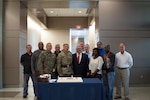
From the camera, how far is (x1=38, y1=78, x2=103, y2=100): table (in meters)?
4.97

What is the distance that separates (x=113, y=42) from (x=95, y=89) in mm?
4931

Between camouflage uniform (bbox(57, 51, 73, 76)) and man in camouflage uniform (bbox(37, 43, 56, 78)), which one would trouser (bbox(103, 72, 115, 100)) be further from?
man in camouflage uniform (bbox(37, 43, 56, 78))

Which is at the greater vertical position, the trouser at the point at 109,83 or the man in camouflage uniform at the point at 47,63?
the man in camouflage uniform at the point at 47,63

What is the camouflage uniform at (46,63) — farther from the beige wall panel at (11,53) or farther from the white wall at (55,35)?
the white wall at (55,35)

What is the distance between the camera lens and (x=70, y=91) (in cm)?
500

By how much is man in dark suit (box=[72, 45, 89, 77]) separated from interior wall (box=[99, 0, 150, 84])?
3.46 meters

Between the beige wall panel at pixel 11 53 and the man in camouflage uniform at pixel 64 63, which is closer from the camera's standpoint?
the man in camouflage uniform at pixel 64 63

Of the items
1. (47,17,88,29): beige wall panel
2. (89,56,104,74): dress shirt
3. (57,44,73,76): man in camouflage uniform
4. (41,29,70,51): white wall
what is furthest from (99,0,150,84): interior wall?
(41,29,70,51): white wall

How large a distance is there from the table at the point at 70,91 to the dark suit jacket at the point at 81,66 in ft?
4.21

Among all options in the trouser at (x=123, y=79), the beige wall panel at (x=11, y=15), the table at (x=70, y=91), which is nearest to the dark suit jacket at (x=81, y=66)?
the table at (x=70, y=91)

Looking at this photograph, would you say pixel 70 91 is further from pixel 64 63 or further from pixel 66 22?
pixel 66 22

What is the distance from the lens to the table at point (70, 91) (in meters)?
4.97

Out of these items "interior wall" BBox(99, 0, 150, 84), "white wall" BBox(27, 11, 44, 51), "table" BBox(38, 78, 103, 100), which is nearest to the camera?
"table" BBox(38, 78, 103, 100)

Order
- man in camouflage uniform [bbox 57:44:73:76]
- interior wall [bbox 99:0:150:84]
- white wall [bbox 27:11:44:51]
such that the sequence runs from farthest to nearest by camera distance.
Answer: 1. white wall [bbox 27:11:44:51]
2. interior wall [bbox 99:0:150:84]
3. man in camouflage uniform [bbox 57:44:73:76]
